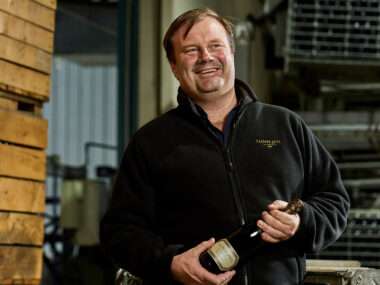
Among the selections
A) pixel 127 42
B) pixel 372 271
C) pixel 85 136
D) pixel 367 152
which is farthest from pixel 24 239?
pixel 85 136

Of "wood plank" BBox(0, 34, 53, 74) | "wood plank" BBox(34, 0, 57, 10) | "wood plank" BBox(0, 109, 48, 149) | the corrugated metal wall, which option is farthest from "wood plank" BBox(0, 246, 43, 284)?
the corrugated metal wall

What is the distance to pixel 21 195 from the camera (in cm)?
412

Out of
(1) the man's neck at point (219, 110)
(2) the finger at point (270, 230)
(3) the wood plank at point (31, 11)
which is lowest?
(2) the finger at point (270, 230)

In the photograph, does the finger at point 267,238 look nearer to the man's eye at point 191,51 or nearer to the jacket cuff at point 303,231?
the jacket cuff at point 303,231

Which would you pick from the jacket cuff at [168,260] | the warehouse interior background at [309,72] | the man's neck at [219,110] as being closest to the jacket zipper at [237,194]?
the man's neck at [219,110]

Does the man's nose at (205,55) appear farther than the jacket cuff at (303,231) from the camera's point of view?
Yes

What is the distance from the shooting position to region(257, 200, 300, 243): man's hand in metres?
2.06

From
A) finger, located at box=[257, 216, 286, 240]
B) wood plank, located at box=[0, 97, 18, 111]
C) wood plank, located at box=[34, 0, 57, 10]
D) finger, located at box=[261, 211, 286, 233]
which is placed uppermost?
wood plank, located at box=[34, 0, 57, 10]

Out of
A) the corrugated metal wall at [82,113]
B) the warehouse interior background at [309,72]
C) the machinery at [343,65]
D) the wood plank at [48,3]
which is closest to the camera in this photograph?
the wood plank at [48,3]

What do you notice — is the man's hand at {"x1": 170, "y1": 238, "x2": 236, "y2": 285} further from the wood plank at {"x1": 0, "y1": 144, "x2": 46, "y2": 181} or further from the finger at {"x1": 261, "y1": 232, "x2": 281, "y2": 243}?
the wood plank at {"x1": 0, "y1": 144, "x2": 46, "y2": 181}

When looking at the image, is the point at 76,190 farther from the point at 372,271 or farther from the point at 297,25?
the point at 372,271

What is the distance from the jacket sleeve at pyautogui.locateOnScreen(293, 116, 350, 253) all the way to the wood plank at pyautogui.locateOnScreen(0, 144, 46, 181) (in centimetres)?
216

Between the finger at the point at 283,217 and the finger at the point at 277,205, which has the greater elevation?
the finger at the point at 277,205

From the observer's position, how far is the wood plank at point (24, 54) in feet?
13.0
